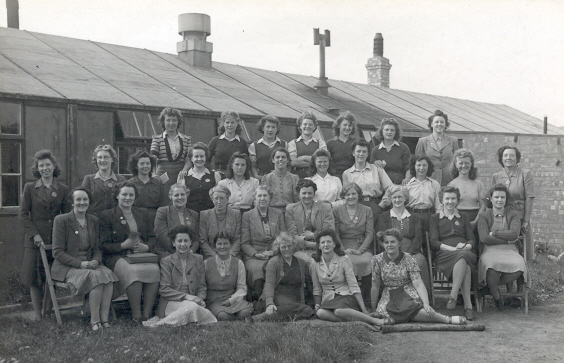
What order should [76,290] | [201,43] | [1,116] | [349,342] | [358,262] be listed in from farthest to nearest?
[201,43] < [1,116] < [358,262] < [76,290] < [349,342]

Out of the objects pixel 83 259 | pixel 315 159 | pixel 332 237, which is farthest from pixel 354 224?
pixel 83 259

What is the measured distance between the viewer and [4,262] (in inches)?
289

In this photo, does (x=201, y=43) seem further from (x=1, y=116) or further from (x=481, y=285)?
(x=481, y=285)

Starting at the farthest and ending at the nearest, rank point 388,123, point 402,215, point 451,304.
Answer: point 388,123
point 402,215
point 451,304

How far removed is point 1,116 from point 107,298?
9.99 ft

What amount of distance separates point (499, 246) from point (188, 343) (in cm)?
358

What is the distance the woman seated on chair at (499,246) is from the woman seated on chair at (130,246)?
3.42 metres

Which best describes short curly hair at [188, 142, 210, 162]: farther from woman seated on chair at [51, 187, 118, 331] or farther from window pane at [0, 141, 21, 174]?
window pane at [0, 141, 21, 174]

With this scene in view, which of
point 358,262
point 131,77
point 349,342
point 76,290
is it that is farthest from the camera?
point 131,77

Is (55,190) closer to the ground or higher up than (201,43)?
closer to the ground

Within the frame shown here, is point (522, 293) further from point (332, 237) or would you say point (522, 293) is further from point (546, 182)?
point (546, 182)

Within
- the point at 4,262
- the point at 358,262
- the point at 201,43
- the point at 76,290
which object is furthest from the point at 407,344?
the point at 201,43

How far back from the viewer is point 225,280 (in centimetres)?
604

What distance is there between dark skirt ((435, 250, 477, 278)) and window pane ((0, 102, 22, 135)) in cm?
520
